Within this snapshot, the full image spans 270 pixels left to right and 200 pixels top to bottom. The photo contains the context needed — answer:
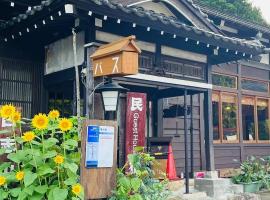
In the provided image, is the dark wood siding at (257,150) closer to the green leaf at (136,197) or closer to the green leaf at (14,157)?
the green leaf at (136,197)

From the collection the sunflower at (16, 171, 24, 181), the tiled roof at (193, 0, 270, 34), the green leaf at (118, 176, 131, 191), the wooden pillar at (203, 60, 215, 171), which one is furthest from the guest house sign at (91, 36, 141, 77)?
the tiled roof at (193, 0, 270, 34)

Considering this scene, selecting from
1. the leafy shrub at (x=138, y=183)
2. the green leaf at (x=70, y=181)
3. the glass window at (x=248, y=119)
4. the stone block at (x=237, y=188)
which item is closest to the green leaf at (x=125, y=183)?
the leafy shrub at (x=138, y=183)

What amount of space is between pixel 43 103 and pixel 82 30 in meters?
2.48

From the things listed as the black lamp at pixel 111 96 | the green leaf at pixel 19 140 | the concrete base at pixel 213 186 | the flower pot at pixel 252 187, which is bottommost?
the flower pot at pixel 252 187

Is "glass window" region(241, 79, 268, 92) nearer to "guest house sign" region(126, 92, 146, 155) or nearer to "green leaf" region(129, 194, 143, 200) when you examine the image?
"guest house sign" region(126, 92, 146, 155)

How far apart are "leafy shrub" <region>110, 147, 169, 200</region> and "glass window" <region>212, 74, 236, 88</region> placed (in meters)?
8.49

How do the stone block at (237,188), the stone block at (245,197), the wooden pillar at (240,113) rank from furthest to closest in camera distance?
the wooden pillar at (240,113) < the stone block at (237,188) < the stone block at (245,197)

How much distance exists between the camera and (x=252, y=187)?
1126 cm

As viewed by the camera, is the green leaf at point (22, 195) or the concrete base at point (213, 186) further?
the concrete base at point (213, 186)

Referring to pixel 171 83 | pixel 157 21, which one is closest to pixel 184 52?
pixel 171 83

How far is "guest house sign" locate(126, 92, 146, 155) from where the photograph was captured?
8329mm

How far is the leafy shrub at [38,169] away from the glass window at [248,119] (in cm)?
1173

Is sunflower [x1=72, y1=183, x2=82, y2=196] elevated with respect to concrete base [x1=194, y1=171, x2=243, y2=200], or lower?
elevated

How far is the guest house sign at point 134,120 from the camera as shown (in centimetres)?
833
